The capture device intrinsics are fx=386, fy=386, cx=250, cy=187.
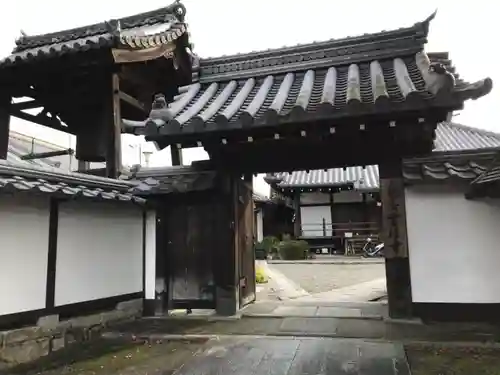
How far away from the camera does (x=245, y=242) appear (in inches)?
302

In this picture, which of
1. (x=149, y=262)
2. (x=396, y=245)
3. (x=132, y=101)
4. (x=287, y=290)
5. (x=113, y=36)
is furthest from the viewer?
(x=287, y=290)

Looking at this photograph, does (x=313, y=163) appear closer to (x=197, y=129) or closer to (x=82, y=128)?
(x=197, y=129)

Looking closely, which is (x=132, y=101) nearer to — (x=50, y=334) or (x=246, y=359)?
(x=50, y=334)

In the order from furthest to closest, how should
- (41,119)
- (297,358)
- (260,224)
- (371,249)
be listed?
(260,224), (371,249), (41,119), (297,358)

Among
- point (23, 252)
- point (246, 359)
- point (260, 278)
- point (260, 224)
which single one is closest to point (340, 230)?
point (260, 224)

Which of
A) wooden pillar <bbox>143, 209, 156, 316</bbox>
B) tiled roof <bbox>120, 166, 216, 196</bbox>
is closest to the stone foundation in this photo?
wooden pillar <bbox>143, 209, 156, 316</bbox>

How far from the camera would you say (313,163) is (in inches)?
266

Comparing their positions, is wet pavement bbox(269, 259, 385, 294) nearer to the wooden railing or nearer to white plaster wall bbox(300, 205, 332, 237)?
the wooden railing

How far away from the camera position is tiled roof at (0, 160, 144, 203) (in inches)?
176

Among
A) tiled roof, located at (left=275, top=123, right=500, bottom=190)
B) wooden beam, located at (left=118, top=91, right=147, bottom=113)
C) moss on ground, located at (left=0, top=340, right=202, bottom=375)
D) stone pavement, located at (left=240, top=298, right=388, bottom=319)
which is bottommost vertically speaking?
moss on ground, located at (left=0, top=340, right=202, bottom=375)

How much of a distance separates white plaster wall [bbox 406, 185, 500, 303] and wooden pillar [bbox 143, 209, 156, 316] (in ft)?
14.7

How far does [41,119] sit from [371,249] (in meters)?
18.0

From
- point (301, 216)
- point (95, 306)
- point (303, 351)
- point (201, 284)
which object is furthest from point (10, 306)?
point (301, 216)

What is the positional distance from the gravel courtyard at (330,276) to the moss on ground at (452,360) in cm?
554
